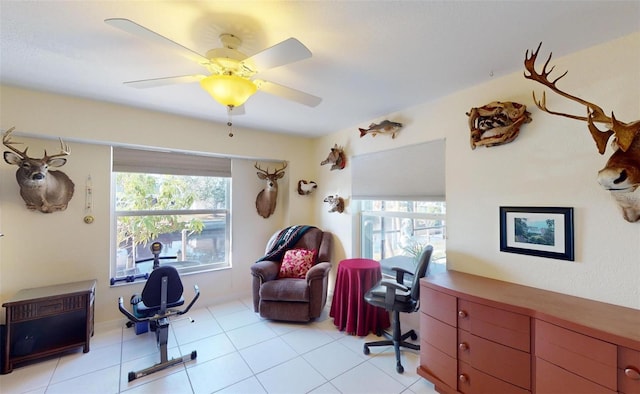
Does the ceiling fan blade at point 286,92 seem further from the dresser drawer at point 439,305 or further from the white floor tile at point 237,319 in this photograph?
the white floor tile at point 237,319

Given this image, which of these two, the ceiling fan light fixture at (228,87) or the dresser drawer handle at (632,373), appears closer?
the dresser drawer handle at (632,373)

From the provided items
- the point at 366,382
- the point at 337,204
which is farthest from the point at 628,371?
the point at 337,204

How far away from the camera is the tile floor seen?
1.94 meters

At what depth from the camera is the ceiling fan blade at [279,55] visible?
1230 millimetres

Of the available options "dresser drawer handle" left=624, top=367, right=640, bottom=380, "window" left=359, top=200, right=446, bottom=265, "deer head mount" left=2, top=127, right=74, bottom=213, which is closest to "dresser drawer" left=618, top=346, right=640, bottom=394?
"dresser drawer handle" left=624, top=367, right=640, bottom=380

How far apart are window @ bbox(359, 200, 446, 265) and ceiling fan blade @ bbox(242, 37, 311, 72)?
201 cm

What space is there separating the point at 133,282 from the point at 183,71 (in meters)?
2.48

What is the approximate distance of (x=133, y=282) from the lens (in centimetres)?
297

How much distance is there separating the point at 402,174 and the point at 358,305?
1.49 meters

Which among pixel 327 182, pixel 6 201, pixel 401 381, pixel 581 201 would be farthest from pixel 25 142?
pixel 581 201

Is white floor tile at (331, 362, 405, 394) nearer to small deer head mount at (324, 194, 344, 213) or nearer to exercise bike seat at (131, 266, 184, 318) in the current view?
exercise bike seat at (131, 266, 184, 318)

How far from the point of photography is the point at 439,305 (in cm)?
191

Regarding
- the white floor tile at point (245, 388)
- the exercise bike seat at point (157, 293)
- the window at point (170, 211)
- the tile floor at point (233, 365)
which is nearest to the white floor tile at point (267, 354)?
the tile floor at point (233, 365)

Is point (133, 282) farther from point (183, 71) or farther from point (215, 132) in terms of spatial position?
point (183, 71)
